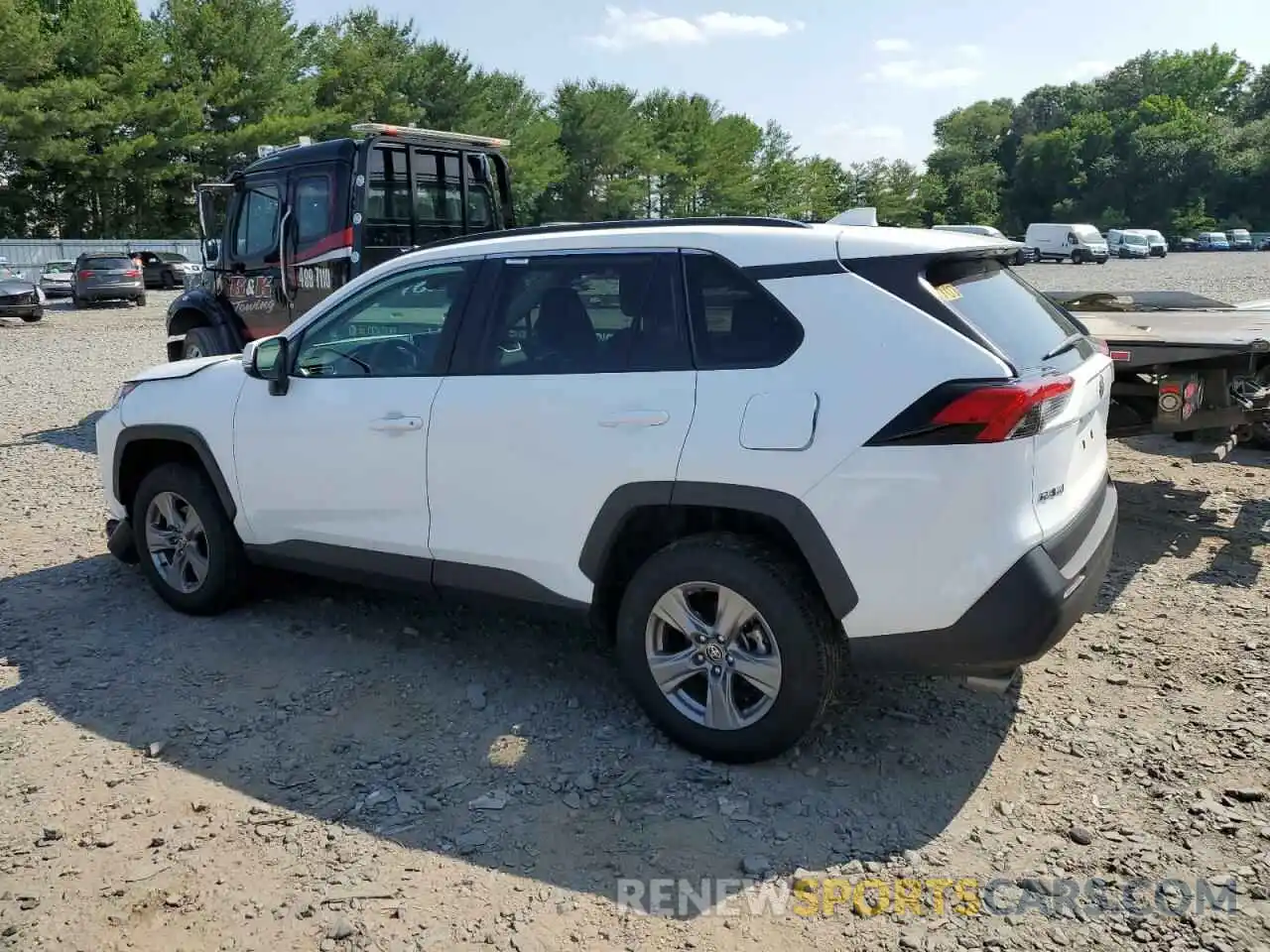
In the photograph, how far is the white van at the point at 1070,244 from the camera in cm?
5253

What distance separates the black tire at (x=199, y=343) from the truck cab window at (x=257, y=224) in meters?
0.81

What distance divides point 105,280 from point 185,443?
27.1m

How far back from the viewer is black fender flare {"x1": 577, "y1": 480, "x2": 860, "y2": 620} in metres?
3.35

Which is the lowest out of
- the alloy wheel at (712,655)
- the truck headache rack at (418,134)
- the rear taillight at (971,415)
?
the alloy wheel at (712,655)

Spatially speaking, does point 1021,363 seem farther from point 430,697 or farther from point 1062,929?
point 430,697

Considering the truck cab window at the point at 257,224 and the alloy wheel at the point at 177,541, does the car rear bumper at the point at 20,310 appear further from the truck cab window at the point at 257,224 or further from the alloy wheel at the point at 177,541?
the alloy wheel at the point at 177,541

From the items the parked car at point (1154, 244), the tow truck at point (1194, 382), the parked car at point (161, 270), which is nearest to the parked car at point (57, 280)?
the parked car at point (161, 270)

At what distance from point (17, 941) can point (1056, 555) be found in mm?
3180

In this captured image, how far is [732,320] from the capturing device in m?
3.59

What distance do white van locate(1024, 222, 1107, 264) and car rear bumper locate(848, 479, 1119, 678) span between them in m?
53.0

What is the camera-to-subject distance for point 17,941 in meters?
2.90

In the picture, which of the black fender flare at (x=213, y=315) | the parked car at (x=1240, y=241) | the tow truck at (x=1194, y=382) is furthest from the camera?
the parked car at (x=1240, y=241)

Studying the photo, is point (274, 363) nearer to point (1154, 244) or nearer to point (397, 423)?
point (397, 423)

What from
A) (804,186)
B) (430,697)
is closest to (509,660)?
(430,697)
